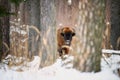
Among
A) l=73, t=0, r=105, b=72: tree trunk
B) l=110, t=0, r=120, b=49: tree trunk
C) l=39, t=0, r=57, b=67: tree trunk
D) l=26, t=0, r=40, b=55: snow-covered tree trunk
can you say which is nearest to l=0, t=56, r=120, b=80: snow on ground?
l=73, t=0, r=105, b=72: tree trunk

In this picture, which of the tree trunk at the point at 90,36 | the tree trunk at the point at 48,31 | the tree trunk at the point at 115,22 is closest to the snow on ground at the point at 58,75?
the tree trunk at the point at 90,36

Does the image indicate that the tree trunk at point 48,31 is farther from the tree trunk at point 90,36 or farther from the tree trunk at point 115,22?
the tree trunk at point 115,22

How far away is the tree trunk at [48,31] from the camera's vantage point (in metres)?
7.26

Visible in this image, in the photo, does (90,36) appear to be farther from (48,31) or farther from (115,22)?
(115,22)

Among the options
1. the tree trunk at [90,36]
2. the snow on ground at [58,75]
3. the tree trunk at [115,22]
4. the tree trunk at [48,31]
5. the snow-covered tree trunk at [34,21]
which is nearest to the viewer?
the snow on ground at [58,75]

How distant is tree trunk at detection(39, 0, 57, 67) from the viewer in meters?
7.26

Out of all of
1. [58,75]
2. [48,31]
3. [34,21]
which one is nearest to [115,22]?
[34,21]

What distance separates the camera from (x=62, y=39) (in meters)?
10.8

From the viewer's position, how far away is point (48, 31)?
7.56 meters

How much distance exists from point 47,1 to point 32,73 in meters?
3.04

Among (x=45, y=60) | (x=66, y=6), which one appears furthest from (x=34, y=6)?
(x=66, y=6)

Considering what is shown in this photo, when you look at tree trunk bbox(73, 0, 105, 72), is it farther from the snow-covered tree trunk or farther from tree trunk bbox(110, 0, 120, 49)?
the snow-covered tree trunk

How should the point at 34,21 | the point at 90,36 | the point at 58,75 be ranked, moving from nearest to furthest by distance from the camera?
the point at 58,75 < the point at 90,36 < the point at 34,21

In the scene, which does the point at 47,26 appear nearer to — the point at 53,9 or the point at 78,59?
the point at 53,9
